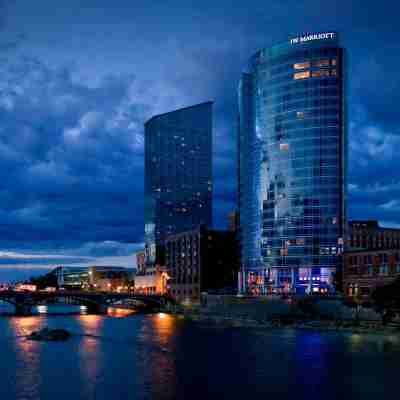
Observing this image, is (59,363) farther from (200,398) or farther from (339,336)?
(339,336)

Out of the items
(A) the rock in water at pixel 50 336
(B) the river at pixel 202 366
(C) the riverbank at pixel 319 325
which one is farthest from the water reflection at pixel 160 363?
(C) the riverbank at pixel 319 325

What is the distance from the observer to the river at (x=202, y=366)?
256ft

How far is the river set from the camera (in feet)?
256

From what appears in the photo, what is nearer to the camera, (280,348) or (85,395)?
(85,395)

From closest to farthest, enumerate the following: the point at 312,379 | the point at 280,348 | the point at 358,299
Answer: the point at 312,379, the point at 280,348, the point at 358,299

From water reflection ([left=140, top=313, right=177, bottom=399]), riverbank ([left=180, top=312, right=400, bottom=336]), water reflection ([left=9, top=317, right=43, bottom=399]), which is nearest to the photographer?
water reflection ([left=140, top=313, right=177, bottom=399])

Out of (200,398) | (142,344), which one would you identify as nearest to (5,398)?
(200,398)

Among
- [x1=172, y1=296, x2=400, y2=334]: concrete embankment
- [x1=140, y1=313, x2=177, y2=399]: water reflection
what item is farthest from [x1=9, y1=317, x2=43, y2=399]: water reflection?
[x1=172, y1=296, x2=400, y2=334]: concrete embankment

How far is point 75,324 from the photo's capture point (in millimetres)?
185625

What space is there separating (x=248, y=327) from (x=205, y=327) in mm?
11660

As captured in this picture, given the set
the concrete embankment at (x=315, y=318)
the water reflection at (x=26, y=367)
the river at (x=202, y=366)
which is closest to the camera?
the river at (x=202, y=366)

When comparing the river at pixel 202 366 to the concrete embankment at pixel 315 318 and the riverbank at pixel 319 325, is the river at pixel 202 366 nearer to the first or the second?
the riverbank at pixel 319 325

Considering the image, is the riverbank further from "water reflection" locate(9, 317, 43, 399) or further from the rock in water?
"water reflection" locate(9, 317, 43, 399)

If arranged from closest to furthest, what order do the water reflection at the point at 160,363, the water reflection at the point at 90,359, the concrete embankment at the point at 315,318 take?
the water reflection at the point at 160,363, the water reflection at the point at 90,359, the concrete embankment at the point at 315,318
